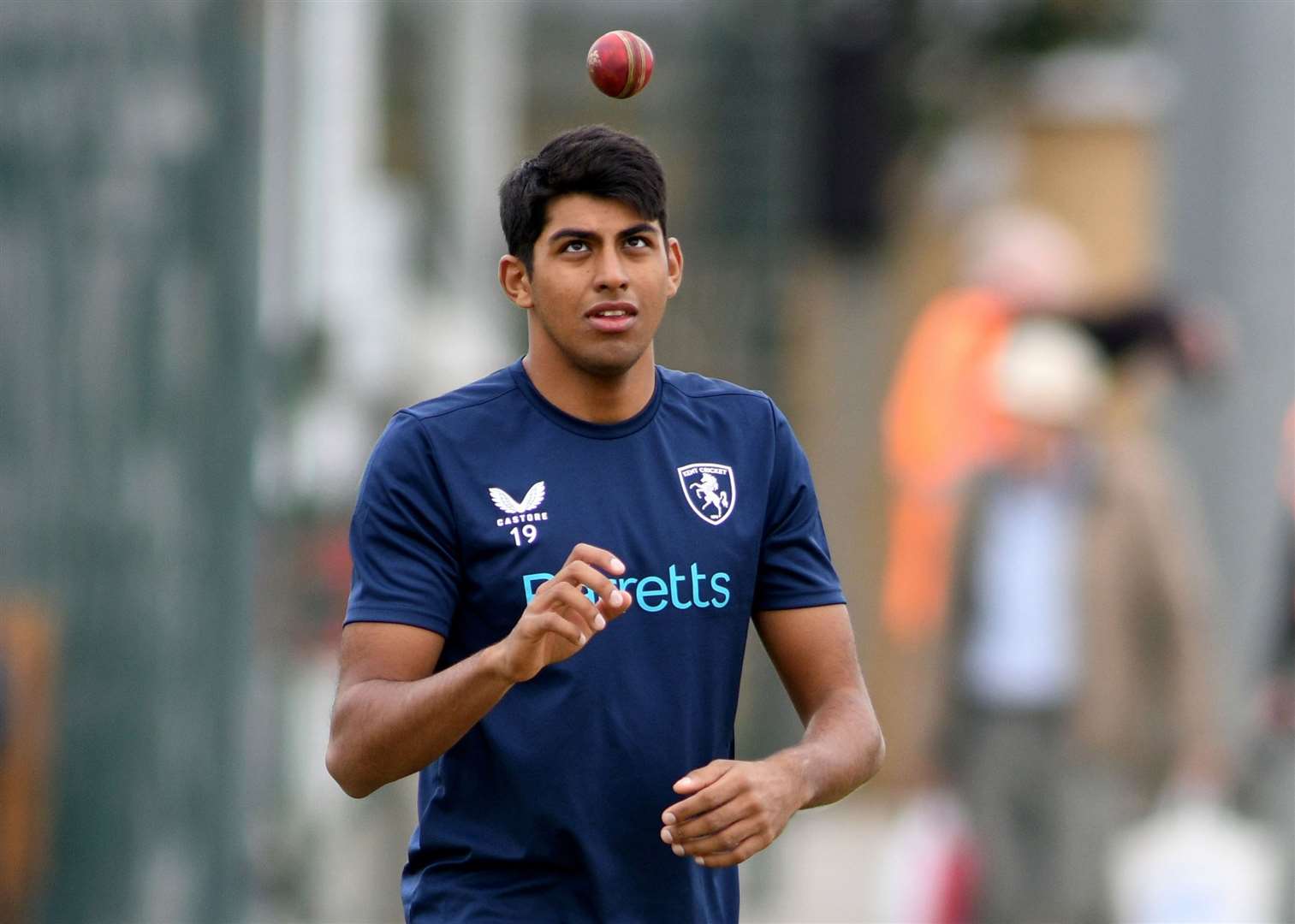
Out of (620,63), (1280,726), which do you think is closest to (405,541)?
(620,63)

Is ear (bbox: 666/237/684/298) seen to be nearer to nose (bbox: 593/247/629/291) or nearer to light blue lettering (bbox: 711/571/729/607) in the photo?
nose (bbox: 593/247/629/291)

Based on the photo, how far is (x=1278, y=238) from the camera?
10.9 m

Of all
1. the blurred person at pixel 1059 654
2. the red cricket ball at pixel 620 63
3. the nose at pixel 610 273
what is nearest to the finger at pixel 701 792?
the nose at pixel 610 273

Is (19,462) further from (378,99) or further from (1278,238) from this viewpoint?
(1278,238)

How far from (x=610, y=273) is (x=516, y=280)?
0.18 metres

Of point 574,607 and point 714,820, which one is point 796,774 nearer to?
point 714,820

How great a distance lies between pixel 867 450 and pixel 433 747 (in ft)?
39.1

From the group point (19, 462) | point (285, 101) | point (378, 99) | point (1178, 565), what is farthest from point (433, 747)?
point (378, 99)

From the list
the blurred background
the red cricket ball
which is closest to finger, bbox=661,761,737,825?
the red cricket ball

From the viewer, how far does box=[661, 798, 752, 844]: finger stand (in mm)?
3338

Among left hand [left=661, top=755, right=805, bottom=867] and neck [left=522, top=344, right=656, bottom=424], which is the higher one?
neck [left=522, top=344, right=656, bottom=424]

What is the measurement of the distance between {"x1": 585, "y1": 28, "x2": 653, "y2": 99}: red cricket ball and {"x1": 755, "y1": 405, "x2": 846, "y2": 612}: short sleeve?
536mm

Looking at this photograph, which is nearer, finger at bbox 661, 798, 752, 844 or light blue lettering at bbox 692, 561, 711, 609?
finger at bbox 661, 798, 752, 844

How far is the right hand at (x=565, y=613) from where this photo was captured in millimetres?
3242
